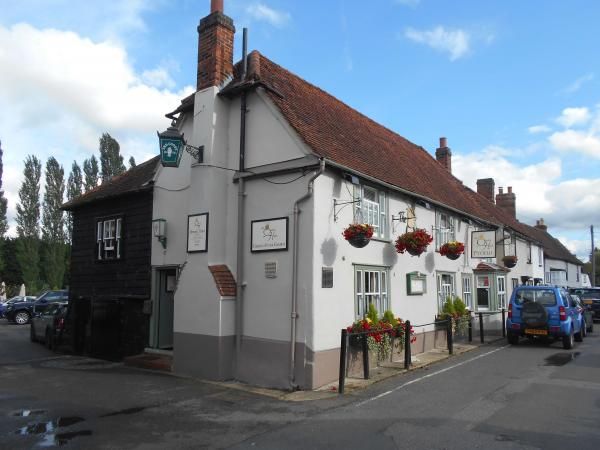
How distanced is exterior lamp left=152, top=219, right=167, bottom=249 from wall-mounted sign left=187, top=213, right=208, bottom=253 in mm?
1885

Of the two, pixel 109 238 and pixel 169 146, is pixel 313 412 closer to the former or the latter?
pixel 169 146

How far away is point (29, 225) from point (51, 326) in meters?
33.3

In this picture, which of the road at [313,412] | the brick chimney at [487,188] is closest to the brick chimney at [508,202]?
the brick chimney at [487,188]

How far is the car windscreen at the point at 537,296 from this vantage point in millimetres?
15852

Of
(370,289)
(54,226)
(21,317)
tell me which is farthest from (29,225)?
(370,289)

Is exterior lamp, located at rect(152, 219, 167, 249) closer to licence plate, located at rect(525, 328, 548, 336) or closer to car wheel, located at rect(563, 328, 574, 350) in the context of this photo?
licence plate, located at rect(525, 328, 548, 336)

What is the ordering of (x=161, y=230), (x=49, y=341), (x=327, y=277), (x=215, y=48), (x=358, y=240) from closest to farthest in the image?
1. (x=327, y=277)
2. (x=358, y=240)
3. (x=215, y=48)
4. (x=161, y=230)
5. (x=49, y=341)

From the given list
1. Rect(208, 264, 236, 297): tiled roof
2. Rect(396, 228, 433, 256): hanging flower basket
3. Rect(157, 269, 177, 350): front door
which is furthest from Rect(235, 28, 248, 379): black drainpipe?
Rect(396, 228, 433, 256): hanging flower basket

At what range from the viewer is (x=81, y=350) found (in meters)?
15.1

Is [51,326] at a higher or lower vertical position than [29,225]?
lower

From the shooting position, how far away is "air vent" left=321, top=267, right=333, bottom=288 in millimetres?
10312

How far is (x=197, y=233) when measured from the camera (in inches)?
449

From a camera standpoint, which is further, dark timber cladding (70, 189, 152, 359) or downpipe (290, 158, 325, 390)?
dark timber cladding (70, 189, 152, 359)

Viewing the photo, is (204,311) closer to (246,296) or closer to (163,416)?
(246,296)
